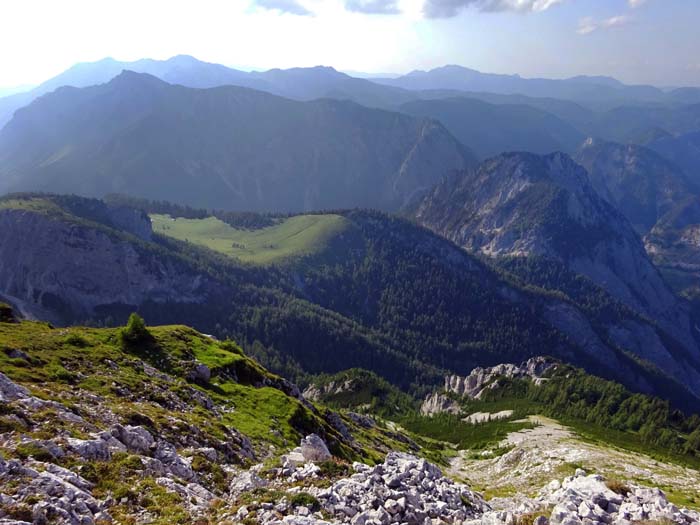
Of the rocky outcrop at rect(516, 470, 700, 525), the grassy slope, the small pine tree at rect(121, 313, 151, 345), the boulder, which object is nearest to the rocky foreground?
the rocky outcrop at rect(516, 470, 700, 525)

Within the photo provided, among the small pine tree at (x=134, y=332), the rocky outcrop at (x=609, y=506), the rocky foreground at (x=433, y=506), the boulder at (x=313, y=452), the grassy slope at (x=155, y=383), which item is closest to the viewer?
the rocky outcrop at (x=609, y=506)

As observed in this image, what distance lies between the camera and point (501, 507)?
123ft

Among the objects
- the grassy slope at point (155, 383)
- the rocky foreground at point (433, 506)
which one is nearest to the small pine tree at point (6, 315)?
the grassy slope at point (155, 383)

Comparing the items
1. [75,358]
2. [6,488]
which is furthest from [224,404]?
[6,488]

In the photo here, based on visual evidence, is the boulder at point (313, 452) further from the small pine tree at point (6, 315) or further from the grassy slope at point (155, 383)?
the small pine tree at point (6, 315)

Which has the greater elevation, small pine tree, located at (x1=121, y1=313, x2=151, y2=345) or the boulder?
small pine tree, located at (x1=121, y1=313, x2=151, y2=345)

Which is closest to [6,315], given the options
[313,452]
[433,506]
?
[313,452]

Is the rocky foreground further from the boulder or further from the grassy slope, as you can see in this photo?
the grassy slope

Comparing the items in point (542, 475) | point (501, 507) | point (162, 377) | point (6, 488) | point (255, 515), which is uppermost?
point (6, 488)

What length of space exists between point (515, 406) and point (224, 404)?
142034mm

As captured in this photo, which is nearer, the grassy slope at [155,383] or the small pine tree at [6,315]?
the grassy slope at [155,383]

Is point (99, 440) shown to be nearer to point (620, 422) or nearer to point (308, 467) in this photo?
point (308, 467)

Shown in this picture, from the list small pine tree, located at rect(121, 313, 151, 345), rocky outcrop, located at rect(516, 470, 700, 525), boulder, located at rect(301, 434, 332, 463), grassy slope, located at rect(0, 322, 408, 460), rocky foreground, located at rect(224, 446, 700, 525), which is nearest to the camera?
rocky outcrop, located at rect(516, 470, 700, 525)

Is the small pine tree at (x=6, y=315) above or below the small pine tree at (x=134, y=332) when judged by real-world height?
above
